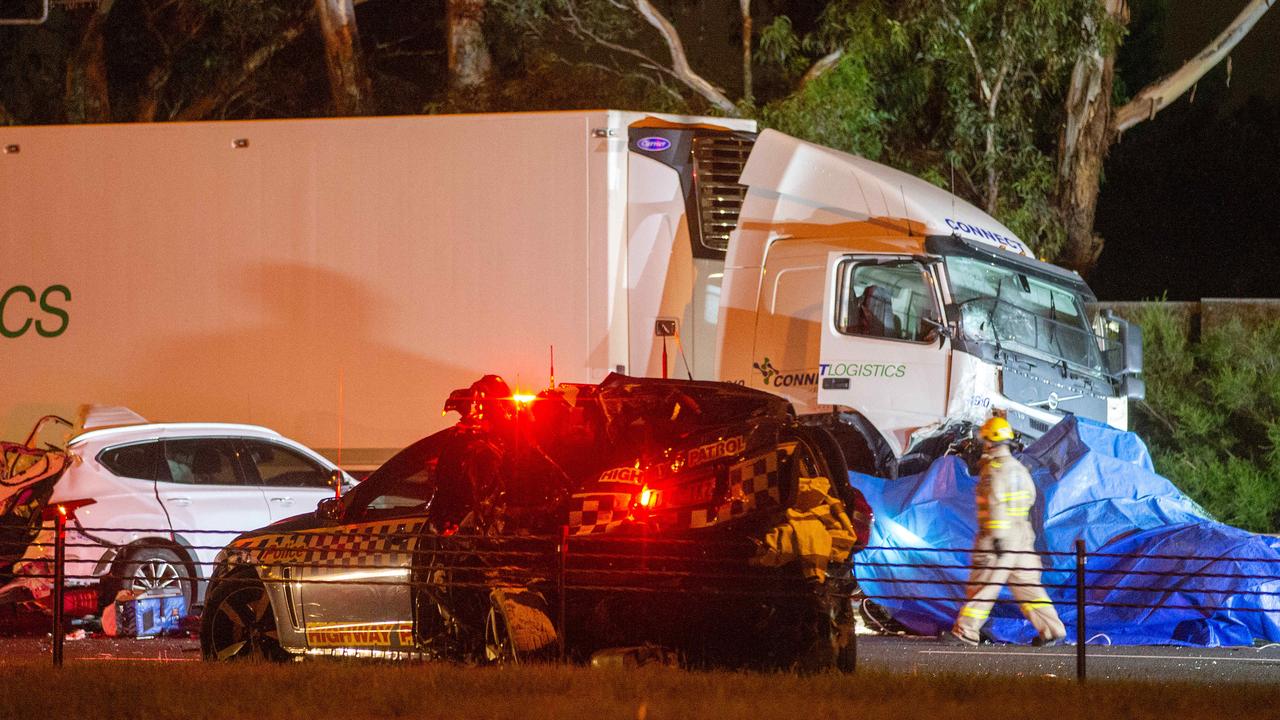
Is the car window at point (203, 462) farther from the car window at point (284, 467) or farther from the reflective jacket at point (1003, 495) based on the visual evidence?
the reflective jacket at point (1003, 495)

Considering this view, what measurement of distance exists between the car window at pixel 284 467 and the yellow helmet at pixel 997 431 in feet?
17.8

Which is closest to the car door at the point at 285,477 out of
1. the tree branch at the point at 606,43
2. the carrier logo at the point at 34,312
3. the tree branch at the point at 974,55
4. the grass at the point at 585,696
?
the carrier logo at the point at 34,312

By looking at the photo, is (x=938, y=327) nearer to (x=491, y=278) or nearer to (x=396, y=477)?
(x=491, y=278)

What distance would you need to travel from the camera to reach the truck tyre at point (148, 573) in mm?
11180

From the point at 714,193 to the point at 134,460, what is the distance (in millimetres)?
5141

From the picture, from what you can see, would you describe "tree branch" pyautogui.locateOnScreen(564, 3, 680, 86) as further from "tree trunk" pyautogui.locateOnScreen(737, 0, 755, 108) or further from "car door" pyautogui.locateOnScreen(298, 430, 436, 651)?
"car door" pyautogui.locateOnScreen(298, 430, 436, 651)

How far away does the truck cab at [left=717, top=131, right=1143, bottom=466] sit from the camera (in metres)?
11.6

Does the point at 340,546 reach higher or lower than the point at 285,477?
lower

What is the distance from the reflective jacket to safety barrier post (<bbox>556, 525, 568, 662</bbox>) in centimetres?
387

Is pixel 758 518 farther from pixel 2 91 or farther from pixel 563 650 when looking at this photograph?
pixel 2 91

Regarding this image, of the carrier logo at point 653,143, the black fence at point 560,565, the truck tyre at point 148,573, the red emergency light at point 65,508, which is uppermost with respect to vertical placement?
the carrier logo at point 653,143

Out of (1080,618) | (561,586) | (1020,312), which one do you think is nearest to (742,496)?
(561,586)

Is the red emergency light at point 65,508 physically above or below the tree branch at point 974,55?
below

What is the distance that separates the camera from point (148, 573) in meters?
11.5
